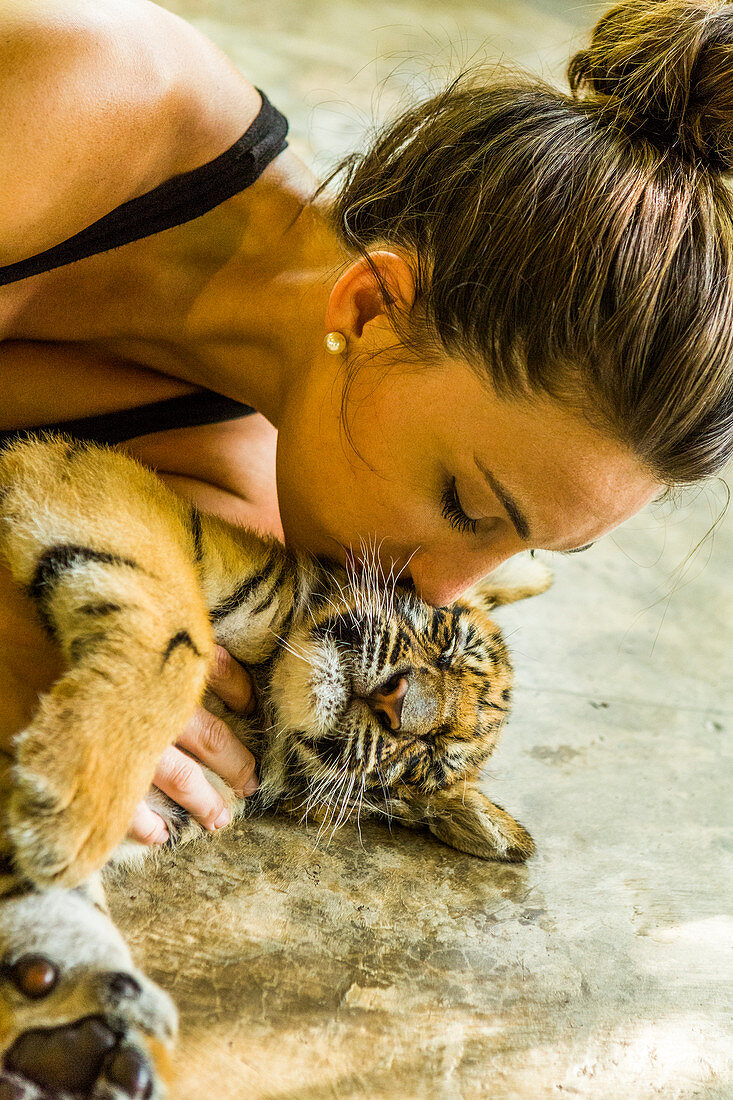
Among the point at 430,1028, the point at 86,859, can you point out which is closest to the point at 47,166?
the point at 86,859

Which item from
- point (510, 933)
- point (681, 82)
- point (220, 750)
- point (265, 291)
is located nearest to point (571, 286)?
point (681, 82)

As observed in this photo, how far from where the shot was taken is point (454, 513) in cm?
138

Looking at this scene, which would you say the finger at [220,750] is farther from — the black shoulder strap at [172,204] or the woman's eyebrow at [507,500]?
the black shoulder strap at [172,204]

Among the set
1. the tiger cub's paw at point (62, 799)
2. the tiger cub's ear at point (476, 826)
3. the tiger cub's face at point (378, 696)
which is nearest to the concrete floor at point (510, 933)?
the tiger cub's ear at point (476, 826)

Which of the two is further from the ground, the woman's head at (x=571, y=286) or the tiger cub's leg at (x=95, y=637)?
the woman's head at (x=571, y=286)

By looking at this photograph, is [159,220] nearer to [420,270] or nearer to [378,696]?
[420,270]

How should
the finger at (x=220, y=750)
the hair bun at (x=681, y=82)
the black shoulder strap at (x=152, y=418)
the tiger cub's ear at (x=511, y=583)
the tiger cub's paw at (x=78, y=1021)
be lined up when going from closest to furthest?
the tiger cub's paw at (x=78, y=1021)
the hair bun at (x=681, y=82)
the finger at (x=220, y=750)
the black shoulder strap at (x=152, y=418)
the tiger cub's ear at (x=511, y=583)

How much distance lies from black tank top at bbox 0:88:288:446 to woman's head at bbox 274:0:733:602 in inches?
14.1

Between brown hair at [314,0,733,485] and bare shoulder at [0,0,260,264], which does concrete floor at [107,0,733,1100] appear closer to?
brown hair at [314,0,733,485]

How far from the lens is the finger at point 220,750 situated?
1404 millimetres

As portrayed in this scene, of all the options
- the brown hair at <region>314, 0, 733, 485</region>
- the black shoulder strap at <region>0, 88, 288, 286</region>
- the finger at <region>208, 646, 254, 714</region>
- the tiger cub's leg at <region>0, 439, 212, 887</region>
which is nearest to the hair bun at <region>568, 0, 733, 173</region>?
the brown hair at <region>314, 0, 733, 485</region>

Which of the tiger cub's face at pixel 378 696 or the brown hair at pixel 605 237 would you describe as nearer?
the brown hair at pixel 605 237

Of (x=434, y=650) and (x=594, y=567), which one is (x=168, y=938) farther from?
(x=594, y=567)

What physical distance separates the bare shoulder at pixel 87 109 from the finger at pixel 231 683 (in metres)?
0.73
